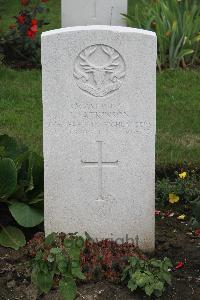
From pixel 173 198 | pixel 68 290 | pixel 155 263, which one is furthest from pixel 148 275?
pixel 173 198

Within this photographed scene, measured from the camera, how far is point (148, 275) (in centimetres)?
434

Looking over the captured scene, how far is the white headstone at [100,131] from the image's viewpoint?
454 cm

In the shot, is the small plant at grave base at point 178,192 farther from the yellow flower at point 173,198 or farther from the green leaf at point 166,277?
the green leaf at point 166,277

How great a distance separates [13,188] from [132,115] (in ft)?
2.91

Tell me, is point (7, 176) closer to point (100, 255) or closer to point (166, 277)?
point (100, 255)

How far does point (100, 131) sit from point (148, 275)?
90cm

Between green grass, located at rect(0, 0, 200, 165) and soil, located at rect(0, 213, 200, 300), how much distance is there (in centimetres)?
126

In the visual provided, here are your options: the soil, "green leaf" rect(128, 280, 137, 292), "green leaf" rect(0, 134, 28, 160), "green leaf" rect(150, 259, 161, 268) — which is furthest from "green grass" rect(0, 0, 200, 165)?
"green leaf" rect(128, 280, 137, 292)

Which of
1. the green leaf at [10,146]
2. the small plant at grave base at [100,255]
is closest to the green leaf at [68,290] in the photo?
the small plant at grave base at [100,255]

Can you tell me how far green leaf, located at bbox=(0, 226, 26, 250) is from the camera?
4.84 meters

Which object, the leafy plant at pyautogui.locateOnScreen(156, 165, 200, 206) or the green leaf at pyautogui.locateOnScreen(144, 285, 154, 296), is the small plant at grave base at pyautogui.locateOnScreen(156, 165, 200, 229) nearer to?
the leafy plant at pyautogui.locateOnScreen(156, 165, 200, 206)

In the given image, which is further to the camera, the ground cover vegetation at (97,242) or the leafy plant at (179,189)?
the leafy plant at (179,189)

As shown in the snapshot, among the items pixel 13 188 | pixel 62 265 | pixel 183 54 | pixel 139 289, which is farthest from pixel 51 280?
pixel 183 54

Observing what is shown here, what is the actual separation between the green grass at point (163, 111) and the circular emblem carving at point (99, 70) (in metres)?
1.73
